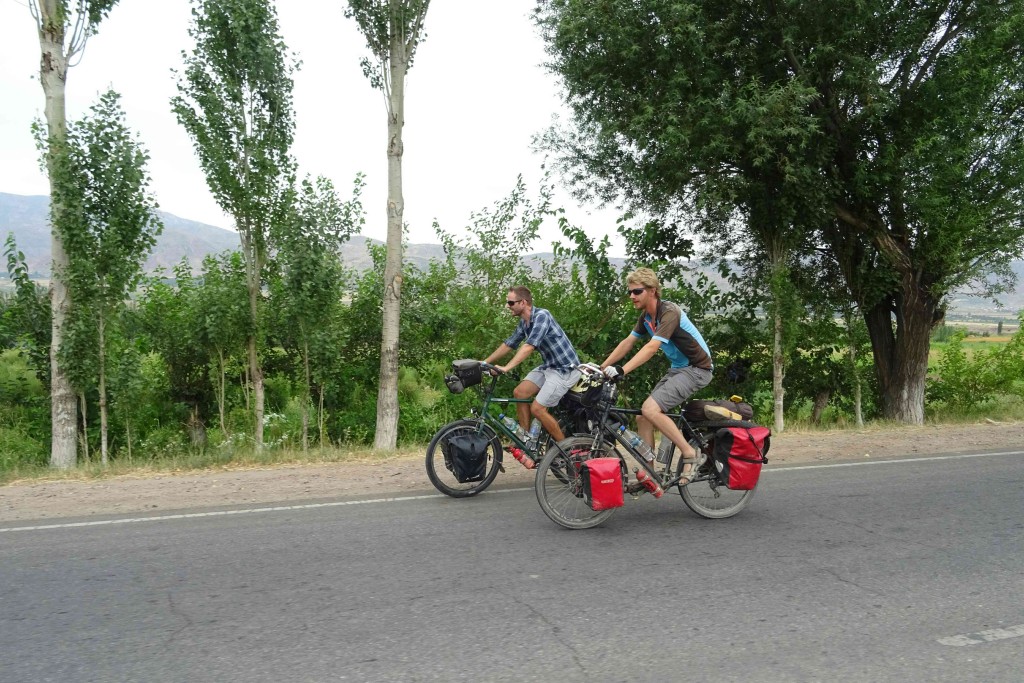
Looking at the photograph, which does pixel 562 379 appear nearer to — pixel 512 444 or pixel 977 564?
pixel 512 444

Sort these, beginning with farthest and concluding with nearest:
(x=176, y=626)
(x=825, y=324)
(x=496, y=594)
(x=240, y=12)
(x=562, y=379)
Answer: (x=825, y=324) → (x=240, y=12) → (x=562, y=379) → (x=496, y=594) → (x=176, y=626)

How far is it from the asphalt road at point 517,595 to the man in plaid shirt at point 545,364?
86 centimetres

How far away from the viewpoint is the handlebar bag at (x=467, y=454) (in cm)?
720

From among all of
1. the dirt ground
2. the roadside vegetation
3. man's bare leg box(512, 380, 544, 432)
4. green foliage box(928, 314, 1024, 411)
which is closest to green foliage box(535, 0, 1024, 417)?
the roadside vegetation

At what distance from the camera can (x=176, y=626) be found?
4.28 meters

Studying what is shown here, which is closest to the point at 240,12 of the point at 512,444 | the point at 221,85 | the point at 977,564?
the point at 221,85

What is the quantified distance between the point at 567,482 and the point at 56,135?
38.6 ft

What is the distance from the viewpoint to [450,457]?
723 cm

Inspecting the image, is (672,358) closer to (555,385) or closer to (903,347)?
(555,385)

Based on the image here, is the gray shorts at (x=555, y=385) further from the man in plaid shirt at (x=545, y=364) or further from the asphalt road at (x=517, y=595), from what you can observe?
the asphalt road at (x=517, y=595)

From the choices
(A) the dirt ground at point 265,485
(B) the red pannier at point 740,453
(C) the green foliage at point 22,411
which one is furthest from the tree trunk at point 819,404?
(C) the green foliage at point 22,411

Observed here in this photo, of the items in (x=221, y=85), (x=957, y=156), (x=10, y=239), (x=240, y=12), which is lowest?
(x=10, y=239)

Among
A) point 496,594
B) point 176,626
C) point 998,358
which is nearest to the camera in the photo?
point 176,626

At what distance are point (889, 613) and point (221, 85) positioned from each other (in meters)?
13.5
